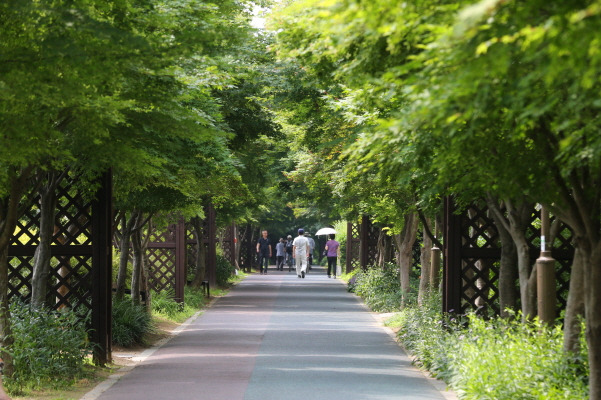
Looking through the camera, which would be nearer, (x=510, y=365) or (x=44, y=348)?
(x=510, y=365)

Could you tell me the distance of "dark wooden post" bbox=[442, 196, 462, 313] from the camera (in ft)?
46.8

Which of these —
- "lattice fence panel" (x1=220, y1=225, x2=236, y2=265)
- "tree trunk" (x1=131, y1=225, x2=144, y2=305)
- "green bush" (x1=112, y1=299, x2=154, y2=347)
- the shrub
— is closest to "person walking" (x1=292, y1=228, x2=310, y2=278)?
"lattice fence panel" (x1=220, y1=225, x2=236, y2=265)

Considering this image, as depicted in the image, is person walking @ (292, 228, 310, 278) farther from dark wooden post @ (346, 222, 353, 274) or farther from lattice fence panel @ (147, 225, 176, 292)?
lattice fence panel @ (147, 225, 176, 292)

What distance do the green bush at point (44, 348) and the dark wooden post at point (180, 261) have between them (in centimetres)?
1091

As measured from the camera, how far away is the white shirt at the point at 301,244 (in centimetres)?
4319

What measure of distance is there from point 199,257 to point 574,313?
20472 mm

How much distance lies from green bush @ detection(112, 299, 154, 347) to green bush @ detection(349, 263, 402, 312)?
26.6ft

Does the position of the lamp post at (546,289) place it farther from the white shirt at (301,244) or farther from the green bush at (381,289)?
the white shirt at (301,244)

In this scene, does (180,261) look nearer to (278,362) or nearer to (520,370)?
(278,362)

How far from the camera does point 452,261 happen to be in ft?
47.0

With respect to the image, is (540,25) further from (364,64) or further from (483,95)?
(364,64)

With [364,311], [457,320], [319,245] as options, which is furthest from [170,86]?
[319,245]

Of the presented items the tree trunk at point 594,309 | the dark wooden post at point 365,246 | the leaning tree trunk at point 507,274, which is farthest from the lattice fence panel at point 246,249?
the tree trunk at point 594,309

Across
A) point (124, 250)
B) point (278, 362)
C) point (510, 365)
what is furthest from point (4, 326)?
point (124, 250)
